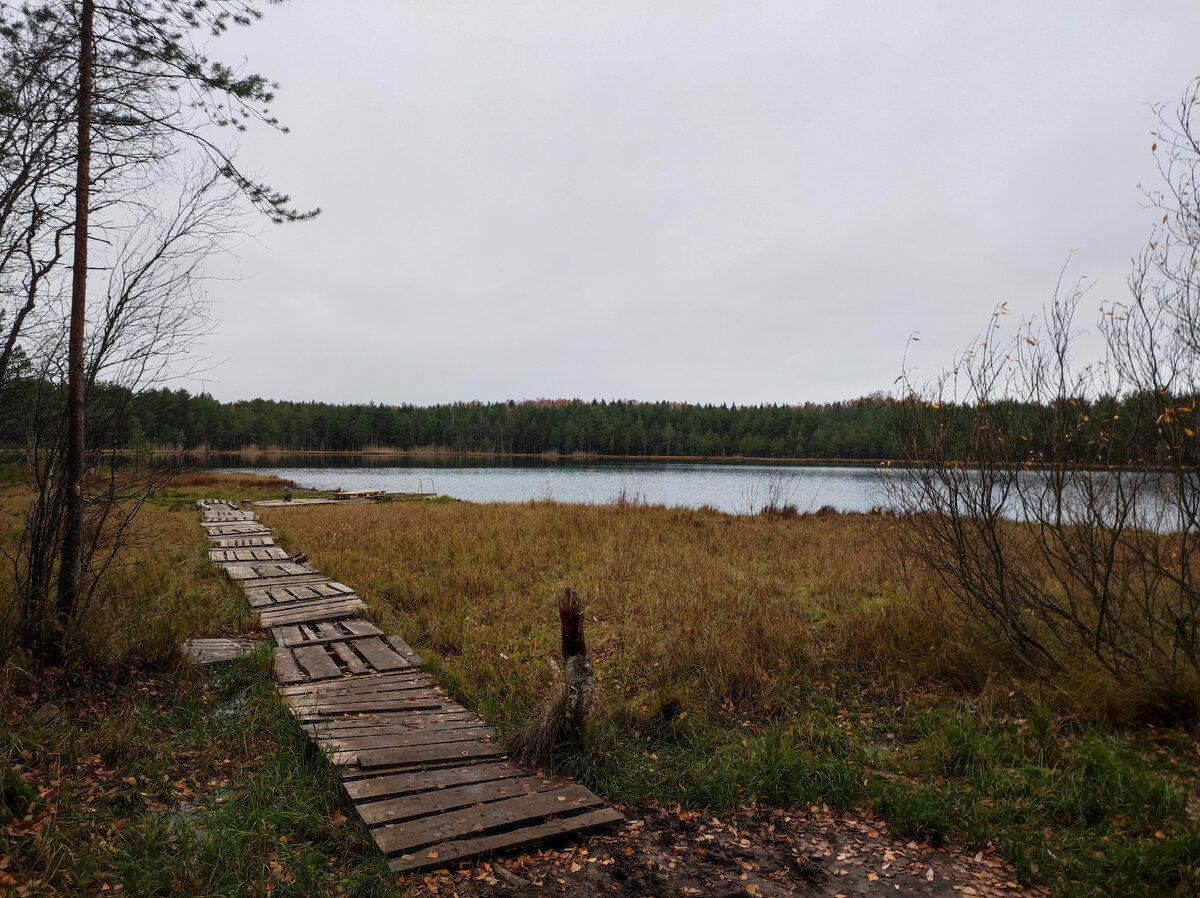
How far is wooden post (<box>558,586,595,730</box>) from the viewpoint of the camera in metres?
4.22

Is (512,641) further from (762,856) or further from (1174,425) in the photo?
(1174,425)

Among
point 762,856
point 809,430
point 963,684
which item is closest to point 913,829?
point 762,856

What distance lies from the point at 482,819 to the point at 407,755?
0.88 m

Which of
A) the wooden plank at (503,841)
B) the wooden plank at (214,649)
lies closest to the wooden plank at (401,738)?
the wooden plank at (503,841)

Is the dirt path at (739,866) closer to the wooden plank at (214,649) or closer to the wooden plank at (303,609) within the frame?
the wooden plank at (214,649)

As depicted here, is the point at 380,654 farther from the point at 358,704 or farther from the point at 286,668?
the point at 358,704

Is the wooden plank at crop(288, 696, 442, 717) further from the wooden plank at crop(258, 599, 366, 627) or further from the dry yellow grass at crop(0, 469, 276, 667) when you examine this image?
the wooden plank at crop(258, 599, 366, 627)

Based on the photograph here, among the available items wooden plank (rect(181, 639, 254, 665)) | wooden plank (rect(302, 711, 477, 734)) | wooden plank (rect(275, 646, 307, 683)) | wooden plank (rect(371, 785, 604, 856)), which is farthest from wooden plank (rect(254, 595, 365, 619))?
wooden plank (rect(371, 785, 604, 856))

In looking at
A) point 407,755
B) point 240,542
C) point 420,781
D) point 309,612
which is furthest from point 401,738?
point 240,542

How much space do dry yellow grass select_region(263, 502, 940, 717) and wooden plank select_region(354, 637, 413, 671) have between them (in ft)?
1.23

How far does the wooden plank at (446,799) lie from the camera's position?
11.3 feet

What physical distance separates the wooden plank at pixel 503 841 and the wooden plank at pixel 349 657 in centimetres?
281

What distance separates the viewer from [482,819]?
11.4 feet

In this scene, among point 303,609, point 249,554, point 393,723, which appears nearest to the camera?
point 393,723
